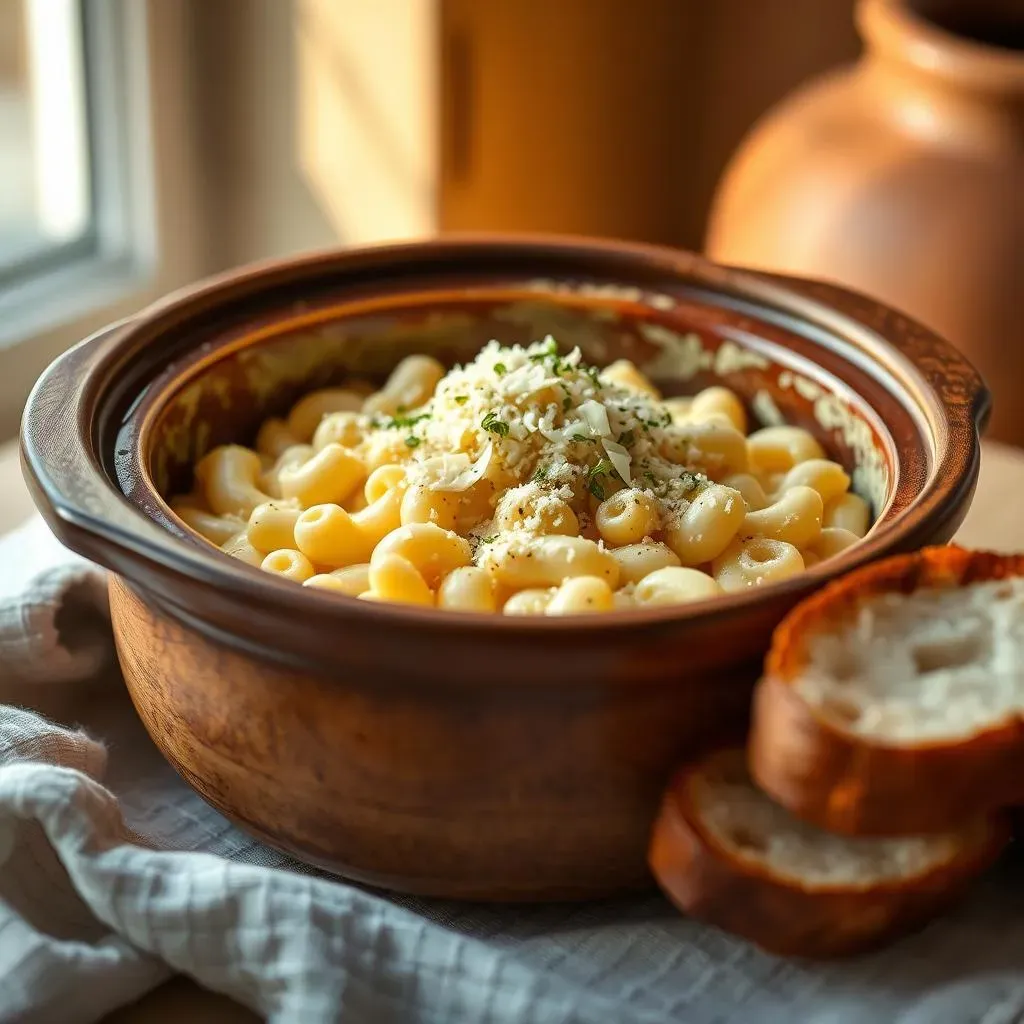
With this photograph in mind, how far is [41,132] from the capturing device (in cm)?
213

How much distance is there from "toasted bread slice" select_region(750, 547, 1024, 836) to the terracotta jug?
1.02m

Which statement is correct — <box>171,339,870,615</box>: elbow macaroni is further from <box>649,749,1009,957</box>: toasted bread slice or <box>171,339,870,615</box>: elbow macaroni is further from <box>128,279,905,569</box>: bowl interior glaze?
<box>649,749,1009,957</box>: toasted bread slice

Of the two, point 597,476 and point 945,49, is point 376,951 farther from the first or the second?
point 945,49

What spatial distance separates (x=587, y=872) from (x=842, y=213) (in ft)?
4.02

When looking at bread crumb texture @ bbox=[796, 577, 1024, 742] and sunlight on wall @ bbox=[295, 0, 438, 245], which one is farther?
sunlight on wall @ bbox=[295, 0, 438, 245]

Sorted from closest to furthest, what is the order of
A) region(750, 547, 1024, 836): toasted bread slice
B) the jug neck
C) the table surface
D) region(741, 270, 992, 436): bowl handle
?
region(750, 547, 1024, 836): toasted bread slice, region(741, 270, 992, 436): bowl handle, the table surface, the jug neck

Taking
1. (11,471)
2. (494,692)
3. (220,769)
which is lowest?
(11,471)

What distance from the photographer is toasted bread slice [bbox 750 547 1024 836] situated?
836mm

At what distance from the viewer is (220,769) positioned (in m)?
1.01

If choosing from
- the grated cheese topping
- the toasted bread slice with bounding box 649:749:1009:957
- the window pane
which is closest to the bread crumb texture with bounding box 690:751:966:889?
the toasted bread slice with bounding box 649:749:1009:957

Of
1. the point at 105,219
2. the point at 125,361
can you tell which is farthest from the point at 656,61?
the point at 125,361

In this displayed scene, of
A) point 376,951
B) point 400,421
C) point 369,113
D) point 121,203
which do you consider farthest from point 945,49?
point 376,951

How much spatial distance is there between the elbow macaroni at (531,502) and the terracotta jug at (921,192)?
71cm

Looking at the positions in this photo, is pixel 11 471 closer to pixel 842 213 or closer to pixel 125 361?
pixel 125 361
